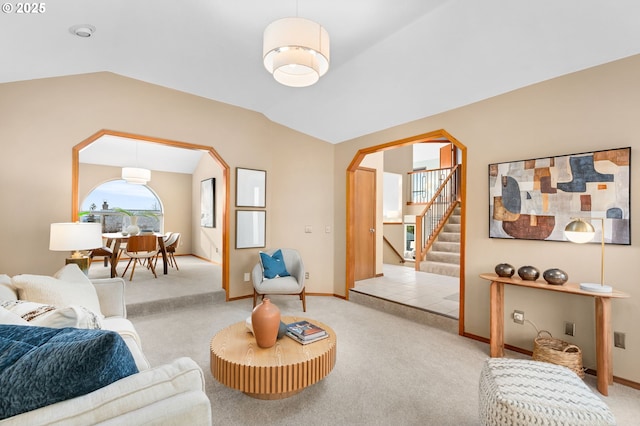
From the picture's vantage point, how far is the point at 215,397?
2.19 meters

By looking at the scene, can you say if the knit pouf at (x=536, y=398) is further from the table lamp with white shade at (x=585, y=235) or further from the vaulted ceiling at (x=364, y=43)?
the vaulted ceiling at (x=364, y=43)

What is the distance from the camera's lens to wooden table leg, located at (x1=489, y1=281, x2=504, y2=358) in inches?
114

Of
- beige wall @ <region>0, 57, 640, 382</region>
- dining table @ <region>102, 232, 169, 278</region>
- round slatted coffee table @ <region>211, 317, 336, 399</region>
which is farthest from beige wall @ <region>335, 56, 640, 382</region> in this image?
dining table @ <region>102, 232, 169, 278</region>

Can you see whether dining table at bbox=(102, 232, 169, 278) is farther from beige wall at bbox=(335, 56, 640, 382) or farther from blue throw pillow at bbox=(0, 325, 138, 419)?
beige wall at bbox=(335, 56, 640, 382)

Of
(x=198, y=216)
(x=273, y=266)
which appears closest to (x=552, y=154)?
(x=273, y=266)

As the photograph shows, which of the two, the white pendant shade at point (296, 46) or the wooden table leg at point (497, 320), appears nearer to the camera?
the white pendant shade at point (296, 46)

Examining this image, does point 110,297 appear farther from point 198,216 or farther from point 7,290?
point 198,216

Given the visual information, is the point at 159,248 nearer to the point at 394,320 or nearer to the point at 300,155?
the point at 300,155

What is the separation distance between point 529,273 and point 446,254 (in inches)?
142

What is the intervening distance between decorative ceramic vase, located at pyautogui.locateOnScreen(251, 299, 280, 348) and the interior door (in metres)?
3.37

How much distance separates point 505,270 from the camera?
2.88 metres

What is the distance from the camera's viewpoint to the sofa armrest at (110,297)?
256cm

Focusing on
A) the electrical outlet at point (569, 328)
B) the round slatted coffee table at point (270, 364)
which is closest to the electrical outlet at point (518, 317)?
the electrical outlet at point (569, 328)

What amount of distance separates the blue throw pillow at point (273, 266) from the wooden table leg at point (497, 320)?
262cm
